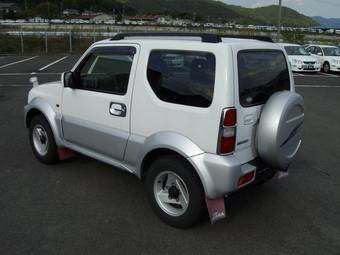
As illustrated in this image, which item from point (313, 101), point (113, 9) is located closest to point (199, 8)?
point (113, 9)

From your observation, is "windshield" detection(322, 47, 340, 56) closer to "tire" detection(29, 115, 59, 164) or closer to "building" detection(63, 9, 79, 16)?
"tire" detection(29, 115, 59, 164)

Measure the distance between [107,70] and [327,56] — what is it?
19603mm

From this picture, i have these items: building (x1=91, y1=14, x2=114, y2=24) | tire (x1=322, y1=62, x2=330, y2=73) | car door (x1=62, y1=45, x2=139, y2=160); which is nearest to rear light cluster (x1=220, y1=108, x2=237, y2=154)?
car door (x1=62, y1=45, x2=139, y2=160)

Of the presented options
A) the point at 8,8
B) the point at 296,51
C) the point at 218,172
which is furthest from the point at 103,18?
the point at 218,172

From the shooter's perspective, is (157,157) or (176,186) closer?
(176,186)

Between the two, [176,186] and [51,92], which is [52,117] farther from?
[176,186]

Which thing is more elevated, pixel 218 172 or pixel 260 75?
pixel 260 75

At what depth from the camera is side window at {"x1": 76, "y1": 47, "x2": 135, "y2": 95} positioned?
400 cm

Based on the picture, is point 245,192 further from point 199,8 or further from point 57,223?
point 199,8

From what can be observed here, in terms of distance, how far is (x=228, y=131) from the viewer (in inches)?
129

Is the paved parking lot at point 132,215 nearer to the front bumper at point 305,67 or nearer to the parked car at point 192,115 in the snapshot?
the parked car at point 192,115

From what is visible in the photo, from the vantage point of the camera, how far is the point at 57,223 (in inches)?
147

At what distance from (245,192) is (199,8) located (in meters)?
180

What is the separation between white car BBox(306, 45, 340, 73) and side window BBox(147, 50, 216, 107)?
1915 cm
